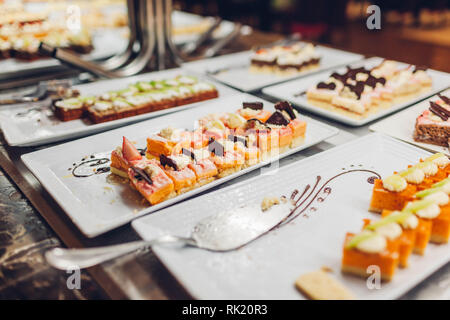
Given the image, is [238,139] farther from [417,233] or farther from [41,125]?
[41,125]

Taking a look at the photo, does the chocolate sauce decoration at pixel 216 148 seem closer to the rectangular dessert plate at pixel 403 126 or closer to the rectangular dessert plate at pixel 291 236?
the rectangular dessert plate at pixel 291 236

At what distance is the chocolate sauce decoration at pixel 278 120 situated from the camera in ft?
6.83

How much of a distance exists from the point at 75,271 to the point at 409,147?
165cm

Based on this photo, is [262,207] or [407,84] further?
[407,84]

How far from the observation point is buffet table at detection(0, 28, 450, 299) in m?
1.26

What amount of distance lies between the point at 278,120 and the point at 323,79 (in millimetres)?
1054

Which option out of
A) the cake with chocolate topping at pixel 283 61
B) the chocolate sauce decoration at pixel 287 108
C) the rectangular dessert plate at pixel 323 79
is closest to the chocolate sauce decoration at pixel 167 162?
the chocolate sauce decoration at pixel 287 108

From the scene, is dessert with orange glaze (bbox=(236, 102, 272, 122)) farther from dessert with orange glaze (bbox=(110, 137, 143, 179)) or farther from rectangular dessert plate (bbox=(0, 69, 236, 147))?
dessert with orange glaze (bbox=(110, 137, 143, 179))

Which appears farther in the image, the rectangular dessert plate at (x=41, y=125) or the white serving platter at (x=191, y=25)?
the white serving platter at (x=191, y=25)

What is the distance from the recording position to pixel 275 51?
329 cm

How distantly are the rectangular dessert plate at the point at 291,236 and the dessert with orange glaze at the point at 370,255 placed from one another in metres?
0.04

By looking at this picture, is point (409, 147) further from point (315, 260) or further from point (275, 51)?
point (275, 51)

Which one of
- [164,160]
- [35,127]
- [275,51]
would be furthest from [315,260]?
[275,51]

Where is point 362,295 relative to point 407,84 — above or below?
below
